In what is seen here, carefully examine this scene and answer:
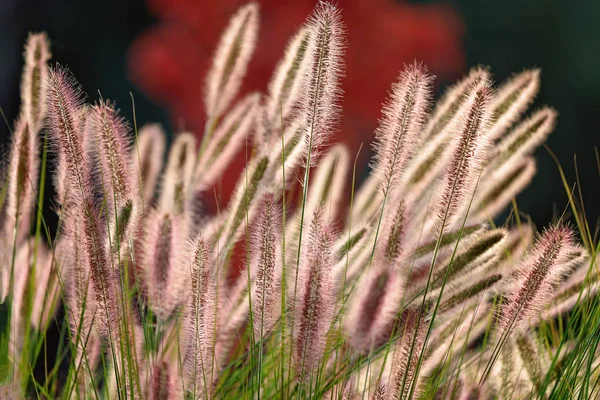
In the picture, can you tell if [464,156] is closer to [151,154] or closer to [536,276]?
[536,276]

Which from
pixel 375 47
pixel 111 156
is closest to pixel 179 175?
pixel 111 156

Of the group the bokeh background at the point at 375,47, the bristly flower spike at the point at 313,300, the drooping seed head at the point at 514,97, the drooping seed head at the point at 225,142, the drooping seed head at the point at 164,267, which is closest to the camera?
the bristly flower spike at the point at 313,300

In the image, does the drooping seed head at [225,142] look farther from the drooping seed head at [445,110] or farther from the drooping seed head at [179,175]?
the drooping seed head at [445,110]

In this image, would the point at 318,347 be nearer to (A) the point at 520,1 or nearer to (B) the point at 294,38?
(B) the point at 294,38

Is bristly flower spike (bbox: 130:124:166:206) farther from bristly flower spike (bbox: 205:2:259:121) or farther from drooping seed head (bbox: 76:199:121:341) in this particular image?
drooping seed head (bbox: 76:199:121:341)

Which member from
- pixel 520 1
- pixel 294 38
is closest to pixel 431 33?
pixel 520 1

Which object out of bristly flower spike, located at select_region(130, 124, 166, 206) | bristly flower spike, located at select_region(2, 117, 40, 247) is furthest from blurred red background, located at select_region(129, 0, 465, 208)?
bristly flower spike, located at select_region(2, 117, 40, 247)

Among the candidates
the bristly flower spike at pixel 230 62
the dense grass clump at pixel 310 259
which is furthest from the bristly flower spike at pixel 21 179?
the bristly flower spike at pixel 230 62
